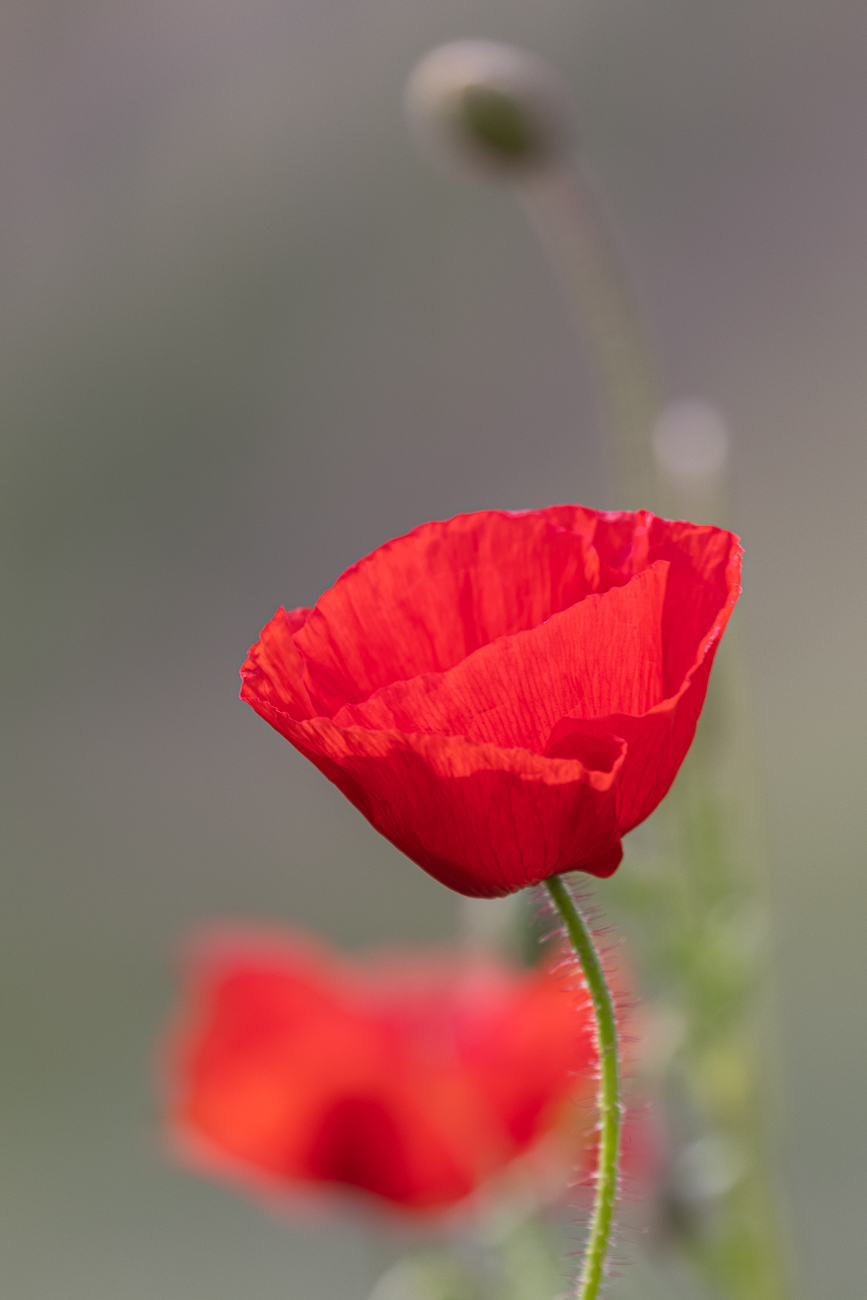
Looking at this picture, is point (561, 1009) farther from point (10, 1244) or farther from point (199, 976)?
point (10, 1244)

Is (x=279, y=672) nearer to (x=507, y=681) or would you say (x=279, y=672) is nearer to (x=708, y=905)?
(x=507, y=681)

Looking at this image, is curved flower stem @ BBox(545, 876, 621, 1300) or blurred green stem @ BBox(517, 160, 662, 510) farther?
blurred green stem @ BBox(517, 160, 662, 510)

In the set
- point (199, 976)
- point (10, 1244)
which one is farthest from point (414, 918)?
point (199, 976)

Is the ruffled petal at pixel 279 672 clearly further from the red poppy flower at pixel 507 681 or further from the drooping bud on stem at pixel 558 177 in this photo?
the drooping bud on stem at pixel 558 177

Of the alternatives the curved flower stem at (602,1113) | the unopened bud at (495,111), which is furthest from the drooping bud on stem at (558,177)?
the curved flower stem at (602,1113)

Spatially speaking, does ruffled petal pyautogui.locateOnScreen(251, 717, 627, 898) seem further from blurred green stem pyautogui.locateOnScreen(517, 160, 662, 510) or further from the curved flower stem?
blurred green stem pyautogui.locateOnScreen(517, 160, 662, 510)

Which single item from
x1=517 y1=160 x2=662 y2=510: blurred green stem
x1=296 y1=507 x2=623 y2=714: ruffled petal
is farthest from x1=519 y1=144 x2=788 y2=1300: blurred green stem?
x1=296 y1=507 x2=623 y2=714: ruffled petal

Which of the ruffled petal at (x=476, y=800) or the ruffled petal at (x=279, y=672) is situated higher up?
the ruffled petal at (x=279, y=672)
